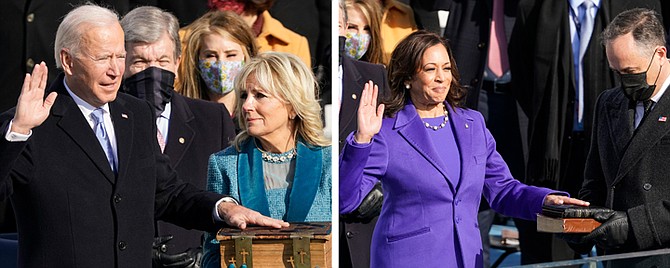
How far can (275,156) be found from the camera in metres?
5.18

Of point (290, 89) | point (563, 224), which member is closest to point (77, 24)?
point (290, 89)

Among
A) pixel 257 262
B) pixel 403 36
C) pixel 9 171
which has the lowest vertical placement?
pixel 257 262

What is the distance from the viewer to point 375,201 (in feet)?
18.3

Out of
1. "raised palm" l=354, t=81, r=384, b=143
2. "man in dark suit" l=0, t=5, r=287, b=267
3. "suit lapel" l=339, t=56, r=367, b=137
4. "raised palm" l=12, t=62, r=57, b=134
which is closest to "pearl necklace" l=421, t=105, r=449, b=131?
"raised palm" l=354, t=81, r=384, b=143

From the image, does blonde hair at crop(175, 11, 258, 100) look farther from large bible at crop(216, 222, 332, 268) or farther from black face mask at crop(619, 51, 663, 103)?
black face mask at crop(619, 51, 663, 103)

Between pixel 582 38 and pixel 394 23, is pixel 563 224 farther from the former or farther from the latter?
pixel 582 38

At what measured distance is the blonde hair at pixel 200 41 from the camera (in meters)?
5.57

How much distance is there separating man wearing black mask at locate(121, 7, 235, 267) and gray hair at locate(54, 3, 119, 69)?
0.21m

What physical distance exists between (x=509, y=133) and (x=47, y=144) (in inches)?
91.6

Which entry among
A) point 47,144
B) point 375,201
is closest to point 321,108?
point 375,201

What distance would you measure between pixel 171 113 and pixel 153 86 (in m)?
0.16

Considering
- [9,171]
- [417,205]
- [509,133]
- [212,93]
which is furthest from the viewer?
[509,133]

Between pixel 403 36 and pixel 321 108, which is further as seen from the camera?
pixel 403 36

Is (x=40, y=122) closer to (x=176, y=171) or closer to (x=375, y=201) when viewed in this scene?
(x=176, y=171)
